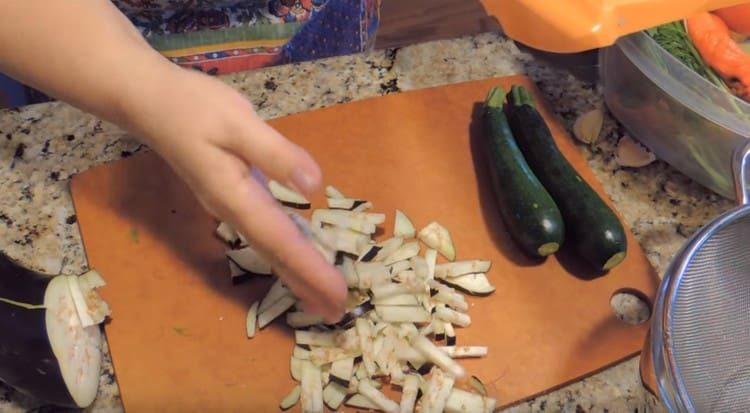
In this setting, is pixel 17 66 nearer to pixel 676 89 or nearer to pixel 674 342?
pixel 674 342

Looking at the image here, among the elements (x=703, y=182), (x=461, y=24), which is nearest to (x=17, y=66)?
(x=703, y=182)

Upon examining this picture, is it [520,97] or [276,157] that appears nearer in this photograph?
[276,157]

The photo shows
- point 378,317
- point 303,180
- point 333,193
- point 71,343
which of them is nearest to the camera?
point 303,180

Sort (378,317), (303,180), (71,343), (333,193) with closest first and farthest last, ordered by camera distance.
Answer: (303,180), (71,343), (378,317), (333,193)

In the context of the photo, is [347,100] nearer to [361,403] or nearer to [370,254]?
[370,254]

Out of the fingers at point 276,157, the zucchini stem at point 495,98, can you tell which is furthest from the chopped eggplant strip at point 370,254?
the fingers at point 276,157

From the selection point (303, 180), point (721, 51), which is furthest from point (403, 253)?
point (721, 51)

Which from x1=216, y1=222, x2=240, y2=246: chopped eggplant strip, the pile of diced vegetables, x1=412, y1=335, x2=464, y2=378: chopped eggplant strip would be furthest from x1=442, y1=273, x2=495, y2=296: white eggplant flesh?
x1=216, y1=222, x2=240, y2=246: chopped eggplant strip
